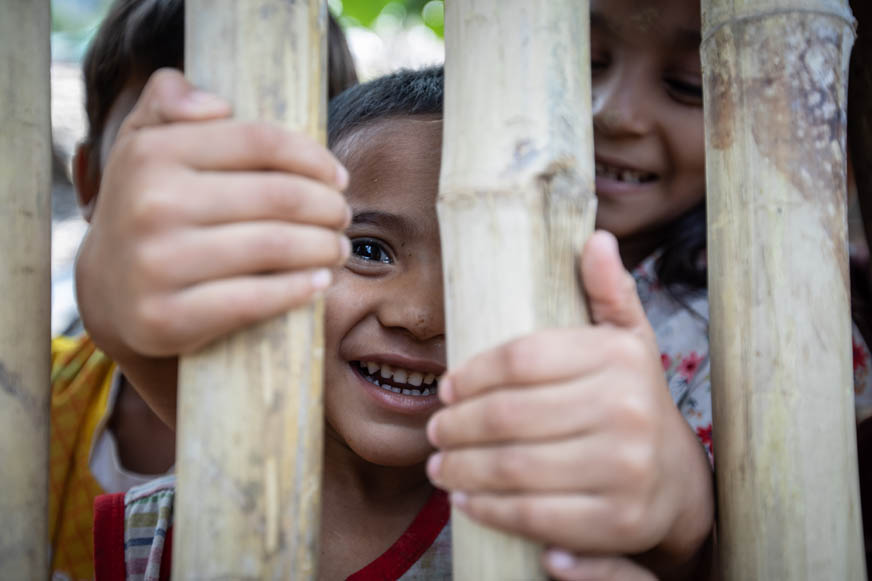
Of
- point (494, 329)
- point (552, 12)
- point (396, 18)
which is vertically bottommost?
point (494, 329)

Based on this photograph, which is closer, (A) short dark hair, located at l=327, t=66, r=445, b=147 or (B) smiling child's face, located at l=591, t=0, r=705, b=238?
(A) short dark hair, located at l=327, t=66, r=445, b=147

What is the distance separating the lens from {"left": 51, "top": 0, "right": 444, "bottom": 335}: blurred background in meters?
3.19

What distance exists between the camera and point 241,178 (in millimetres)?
635

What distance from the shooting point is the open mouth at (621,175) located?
1.59m

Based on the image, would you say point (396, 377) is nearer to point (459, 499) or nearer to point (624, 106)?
point (459, 499)

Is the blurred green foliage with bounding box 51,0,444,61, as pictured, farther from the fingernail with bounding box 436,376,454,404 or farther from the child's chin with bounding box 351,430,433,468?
the fingernail with bounding box 436,376,454,404

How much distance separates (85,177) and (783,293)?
71.7 inches

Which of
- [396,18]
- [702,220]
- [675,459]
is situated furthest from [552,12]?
[396,18]

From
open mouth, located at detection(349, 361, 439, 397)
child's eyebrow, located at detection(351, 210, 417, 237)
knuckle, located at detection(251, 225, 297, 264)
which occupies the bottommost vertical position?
open mouth, located at detection(349, 361, 439, 397)

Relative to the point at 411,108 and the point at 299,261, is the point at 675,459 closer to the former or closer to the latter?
the point at 299,261

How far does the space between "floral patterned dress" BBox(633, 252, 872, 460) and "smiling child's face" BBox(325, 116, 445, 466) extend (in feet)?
1.85

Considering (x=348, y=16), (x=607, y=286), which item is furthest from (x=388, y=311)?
(x=348, y=16)

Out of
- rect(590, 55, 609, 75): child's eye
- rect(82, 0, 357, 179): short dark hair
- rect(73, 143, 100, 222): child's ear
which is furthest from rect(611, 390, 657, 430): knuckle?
rect(73, 143, 100, 222): child's ear

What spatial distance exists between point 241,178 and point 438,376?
659 mm
